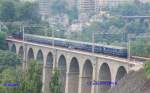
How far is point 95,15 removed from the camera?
125 meters

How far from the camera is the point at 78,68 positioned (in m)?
55.6

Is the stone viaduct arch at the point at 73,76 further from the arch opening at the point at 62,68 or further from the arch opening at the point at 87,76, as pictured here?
the arch opening at the point at 87,76

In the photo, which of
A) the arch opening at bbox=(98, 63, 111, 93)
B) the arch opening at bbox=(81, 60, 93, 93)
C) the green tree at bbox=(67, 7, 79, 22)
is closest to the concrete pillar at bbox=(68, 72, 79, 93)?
the arch opening at bbox=(81, 60, 93, 93)

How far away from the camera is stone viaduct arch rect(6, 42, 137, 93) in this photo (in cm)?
4546

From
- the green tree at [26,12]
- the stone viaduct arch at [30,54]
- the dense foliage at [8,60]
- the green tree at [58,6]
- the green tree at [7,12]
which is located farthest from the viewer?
the green tree at [58,6]

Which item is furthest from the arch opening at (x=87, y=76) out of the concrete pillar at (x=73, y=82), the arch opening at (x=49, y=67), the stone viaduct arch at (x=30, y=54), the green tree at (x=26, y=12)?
the green tree at (x=26, y=12)

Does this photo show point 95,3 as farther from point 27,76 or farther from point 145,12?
point 27,76

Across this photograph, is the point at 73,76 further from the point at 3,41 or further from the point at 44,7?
the point at 44,7

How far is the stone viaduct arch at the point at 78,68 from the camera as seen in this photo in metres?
45.5

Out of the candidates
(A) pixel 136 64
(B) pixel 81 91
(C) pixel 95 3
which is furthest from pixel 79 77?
(C) pixel 95 3

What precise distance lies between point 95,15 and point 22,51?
55.3 m

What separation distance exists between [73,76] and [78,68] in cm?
90

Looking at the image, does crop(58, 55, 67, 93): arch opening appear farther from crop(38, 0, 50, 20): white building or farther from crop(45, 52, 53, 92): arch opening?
crop(38, 0, 50, 20): white building

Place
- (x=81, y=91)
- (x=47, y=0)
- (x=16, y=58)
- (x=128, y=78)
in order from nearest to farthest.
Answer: (x=128, y=78), (x=81, y=91), (x=16, y=58), (x=47, y=0)
